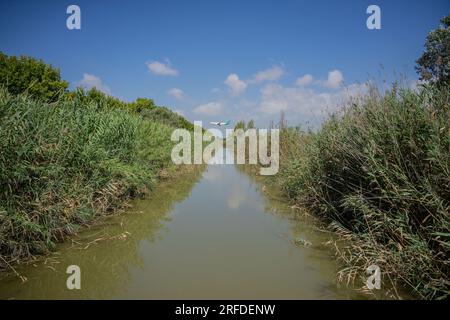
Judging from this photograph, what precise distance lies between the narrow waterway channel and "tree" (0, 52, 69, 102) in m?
11.9

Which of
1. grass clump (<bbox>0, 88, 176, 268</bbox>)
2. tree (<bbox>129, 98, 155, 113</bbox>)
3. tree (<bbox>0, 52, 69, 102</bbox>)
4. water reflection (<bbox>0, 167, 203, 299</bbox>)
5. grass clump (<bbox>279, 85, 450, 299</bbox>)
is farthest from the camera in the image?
tree (<bbox>129, 98, 155, 113</bbox>)

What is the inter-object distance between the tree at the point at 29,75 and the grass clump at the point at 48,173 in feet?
34.6

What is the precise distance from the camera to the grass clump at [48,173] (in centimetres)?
407

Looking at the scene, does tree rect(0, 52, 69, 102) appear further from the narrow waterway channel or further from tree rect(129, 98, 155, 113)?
tree rect(129, 98, 155, 113)

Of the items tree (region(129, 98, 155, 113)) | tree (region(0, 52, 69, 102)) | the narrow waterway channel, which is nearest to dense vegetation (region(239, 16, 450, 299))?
the narrow waterway channel

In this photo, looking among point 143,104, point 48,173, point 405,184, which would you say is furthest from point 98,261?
point 143,104

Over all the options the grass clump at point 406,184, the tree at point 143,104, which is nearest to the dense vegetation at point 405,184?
the grass clump at point 406,184

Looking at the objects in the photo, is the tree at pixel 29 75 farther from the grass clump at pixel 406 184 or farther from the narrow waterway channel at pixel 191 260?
the grass clump at pixel 406 184

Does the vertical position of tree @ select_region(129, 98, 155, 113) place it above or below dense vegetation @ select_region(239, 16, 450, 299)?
above

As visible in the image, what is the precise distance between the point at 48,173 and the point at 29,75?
15.1 m

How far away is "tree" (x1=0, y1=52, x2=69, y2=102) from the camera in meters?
16.0
